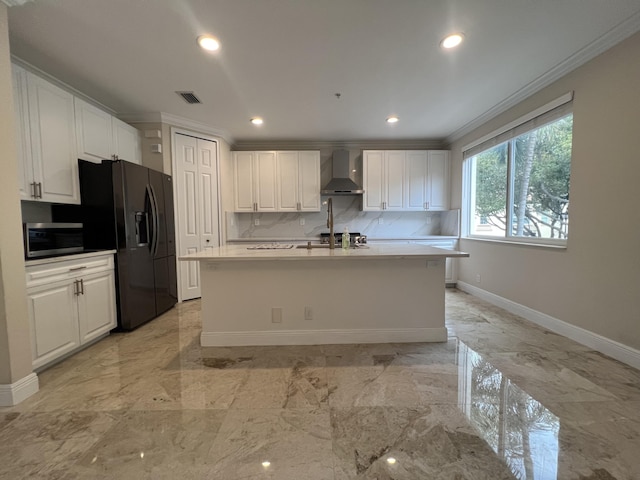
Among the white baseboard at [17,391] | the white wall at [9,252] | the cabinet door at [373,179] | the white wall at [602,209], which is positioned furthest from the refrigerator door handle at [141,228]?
the white wall at [602,209]

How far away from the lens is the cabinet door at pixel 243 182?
4682 millimetres

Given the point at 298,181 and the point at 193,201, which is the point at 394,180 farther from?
the point at 193,201

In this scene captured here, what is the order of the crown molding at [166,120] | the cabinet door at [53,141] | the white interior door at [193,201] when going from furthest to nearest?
the white interior door at [193,201]
the crown molding at [166,120]
the cabinet door at [53,141]

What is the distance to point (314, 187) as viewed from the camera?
4.77 m

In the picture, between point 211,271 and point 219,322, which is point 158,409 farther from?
point 211,271

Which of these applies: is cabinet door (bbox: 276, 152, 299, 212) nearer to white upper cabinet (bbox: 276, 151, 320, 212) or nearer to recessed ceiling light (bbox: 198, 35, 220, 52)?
white upper cabinet (bbox: 276, 151, 320, 212)

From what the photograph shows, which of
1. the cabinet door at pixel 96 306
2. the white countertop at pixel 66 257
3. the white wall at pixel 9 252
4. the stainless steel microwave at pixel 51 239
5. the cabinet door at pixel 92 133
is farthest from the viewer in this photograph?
the cabinet door at pixel 92 133

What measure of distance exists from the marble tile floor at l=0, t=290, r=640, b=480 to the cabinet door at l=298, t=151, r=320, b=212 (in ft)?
9.31

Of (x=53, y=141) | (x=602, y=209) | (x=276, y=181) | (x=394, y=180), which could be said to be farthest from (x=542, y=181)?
(x=53, y=141)

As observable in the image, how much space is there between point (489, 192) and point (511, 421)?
322cm

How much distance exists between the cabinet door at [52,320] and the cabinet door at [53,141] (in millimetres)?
847

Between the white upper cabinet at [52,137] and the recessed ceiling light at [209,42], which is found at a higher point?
the recessed ceiling light at [209,42]

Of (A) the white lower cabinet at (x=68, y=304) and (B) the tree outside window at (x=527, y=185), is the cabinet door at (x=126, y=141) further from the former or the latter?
(B) the tree outside window at (x=527, y=185)

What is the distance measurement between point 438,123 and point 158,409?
4542mm
